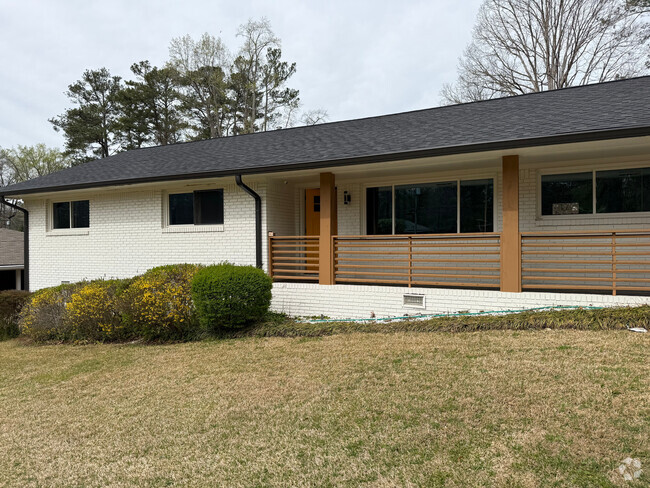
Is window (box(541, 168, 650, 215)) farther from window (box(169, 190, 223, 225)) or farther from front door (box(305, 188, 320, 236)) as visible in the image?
window (box(169, 190, 223, 225))

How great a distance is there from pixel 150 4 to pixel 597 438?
64.6 feet

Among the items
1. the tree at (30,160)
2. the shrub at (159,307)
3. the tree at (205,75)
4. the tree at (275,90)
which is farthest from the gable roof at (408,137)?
the tree at (30,160)

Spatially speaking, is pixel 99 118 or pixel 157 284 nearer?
pixel 157 284

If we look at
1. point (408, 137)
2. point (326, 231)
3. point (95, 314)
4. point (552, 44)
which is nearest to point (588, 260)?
point (408, 137)

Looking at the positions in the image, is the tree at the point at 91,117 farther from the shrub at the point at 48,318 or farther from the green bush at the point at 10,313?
the shrub at the point at 48,318

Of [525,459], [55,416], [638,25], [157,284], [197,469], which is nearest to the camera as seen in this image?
[525,459]

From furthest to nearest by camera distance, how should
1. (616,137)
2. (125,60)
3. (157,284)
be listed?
(125,60) < (157,284) < (616,137)

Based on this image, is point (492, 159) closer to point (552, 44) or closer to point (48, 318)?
point (48, 318)

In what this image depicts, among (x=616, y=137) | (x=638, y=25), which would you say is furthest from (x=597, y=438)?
(x=638, y=25)

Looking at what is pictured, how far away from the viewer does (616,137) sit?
6.28 metres

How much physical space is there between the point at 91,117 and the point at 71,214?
2301 centimetres

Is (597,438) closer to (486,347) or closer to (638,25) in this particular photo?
(486,347)

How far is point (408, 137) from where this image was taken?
8883mm

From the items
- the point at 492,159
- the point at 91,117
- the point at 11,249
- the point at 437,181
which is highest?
the point at 91,117
